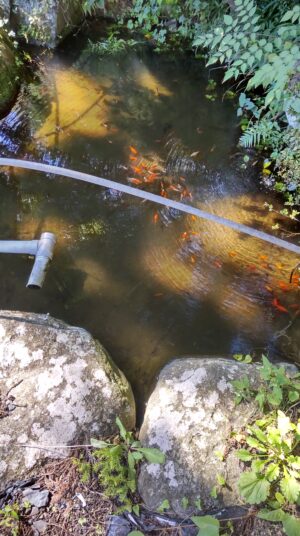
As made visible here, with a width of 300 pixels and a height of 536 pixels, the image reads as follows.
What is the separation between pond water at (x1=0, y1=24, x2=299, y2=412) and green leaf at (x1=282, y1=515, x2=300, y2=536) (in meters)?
1.34

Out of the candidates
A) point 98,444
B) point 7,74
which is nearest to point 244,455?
point 98,444

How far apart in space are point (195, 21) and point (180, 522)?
6350mm

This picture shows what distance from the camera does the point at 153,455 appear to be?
2.54 metres

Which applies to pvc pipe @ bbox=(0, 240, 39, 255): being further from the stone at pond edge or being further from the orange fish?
the orange fish

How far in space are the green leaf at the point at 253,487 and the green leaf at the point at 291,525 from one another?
0.15 m

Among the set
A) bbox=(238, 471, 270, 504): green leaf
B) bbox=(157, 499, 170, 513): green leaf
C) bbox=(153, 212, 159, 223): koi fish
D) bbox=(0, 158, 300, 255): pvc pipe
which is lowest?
bbox=(157, 499, 170, 513): green leaf

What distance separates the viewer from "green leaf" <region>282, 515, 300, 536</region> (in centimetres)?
212

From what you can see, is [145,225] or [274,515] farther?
[145,225]

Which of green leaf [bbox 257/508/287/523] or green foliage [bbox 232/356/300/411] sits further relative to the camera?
green foliage [bbox 232/356/300/411]

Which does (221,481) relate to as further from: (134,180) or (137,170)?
(137,170)

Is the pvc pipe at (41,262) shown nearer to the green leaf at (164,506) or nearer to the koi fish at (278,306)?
the green leaf at (164,506)

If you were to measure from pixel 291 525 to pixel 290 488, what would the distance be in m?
0.19

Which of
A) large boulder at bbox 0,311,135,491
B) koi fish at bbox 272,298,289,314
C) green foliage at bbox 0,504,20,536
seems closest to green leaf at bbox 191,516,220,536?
large boulder at bbox 0,311,135,491

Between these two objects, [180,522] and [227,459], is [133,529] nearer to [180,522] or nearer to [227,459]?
[180,522]
